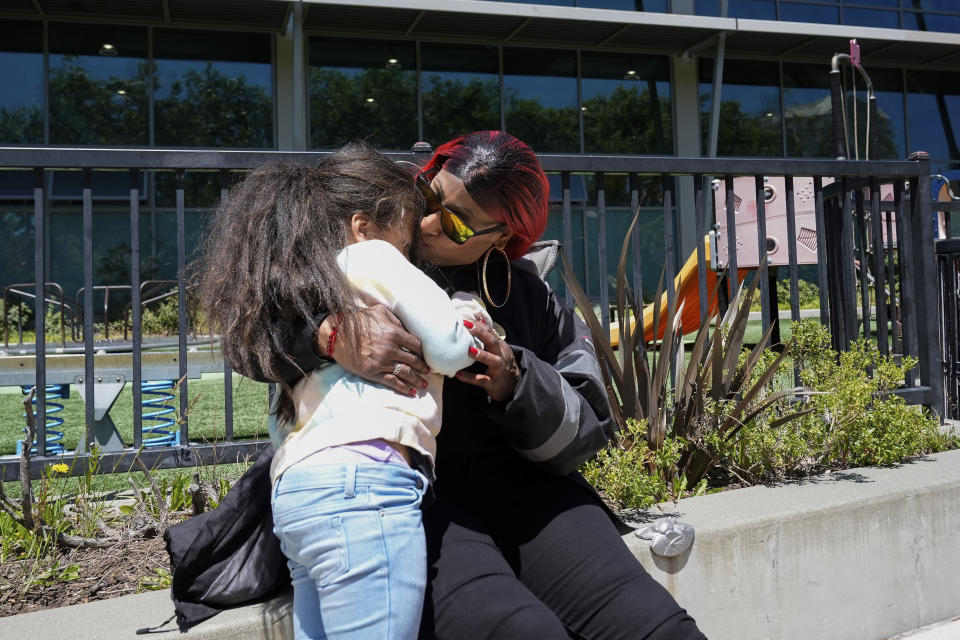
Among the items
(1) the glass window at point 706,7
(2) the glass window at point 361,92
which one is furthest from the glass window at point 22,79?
(1) the glass window at point 706,7

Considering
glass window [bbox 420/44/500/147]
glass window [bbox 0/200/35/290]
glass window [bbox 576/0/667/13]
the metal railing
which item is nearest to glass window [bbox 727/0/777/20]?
glass window [bbox 576/0/667/13]

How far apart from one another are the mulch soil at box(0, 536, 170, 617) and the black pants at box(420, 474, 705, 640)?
0.92 metres

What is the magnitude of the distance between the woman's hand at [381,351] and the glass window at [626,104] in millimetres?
15011

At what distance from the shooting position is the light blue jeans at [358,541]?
148 cm

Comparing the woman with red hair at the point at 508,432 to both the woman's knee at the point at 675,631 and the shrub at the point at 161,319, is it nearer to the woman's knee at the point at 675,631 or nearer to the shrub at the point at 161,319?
the woman's knee at the point at 675,631

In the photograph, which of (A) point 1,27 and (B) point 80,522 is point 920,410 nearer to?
(B) point 80,522

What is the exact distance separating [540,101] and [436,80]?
6.90 ft

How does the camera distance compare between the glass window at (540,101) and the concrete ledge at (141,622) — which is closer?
the concrete ledge at (141,622)

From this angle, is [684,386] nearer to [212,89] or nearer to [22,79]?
[212,89]

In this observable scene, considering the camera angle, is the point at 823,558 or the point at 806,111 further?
the point at 806,111

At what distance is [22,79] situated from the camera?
45.3ft

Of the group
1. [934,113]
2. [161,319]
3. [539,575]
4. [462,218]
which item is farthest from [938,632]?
[934,113]

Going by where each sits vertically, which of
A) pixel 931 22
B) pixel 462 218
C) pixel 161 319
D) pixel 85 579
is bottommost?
pixel 85 579

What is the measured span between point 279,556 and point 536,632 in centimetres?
63
